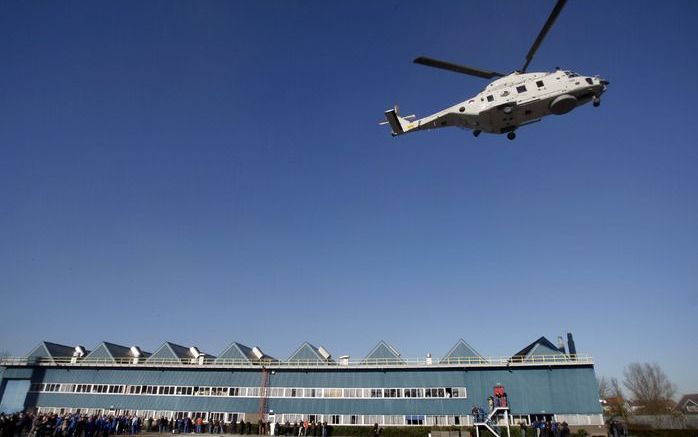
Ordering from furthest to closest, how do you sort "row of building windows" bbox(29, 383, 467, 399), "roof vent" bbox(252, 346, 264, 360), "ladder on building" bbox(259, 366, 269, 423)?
"roof vent" bbox(252, 346, 264, 360) < "ladder on building" bbox(259, 366, 269, 423) < "row of building windows" bbox(29, 383, 467, 399)

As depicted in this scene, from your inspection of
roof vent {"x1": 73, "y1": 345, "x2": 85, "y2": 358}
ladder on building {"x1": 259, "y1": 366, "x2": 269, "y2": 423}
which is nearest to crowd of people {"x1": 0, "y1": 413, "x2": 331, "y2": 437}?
ladder on building {"x1": 259, "y1": 366, "x2": 269, "y2": 423}

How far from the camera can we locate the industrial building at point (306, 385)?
39.3 meters

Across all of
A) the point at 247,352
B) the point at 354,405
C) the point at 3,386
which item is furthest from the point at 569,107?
the point at 3,386

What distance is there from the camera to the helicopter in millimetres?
20234

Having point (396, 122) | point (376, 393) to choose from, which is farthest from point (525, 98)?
point (376, 393)

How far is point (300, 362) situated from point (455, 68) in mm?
35442

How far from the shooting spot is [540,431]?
32.3 meters

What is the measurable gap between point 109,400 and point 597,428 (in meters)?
50.4

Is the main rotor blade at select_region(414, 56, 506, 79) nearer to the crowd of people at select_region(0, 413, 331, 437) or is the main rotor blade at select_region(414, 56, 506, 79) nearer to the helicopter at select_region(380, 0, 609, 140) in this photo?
the helicopter at select_region(380, 0, 609, 140)

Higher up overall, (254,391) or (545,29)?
(545,29)

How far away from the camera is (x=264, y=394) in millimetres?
45469

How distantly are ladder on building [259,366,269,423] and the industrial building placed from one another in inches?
4.0

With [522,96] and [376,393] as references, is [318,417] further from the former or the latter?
[522,96]

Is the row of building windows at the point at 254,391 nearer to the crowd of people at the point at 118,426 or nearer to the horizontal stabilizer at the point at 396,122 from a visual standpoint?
the crowd of people at the point at 118,426
